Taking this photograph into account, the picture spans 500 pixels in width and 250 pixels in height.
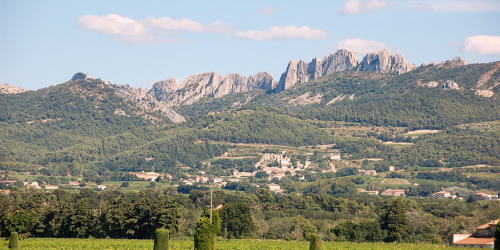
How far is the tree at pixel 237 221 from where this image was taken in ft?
337

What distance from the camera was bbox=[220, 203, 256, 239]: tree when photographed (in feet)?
337

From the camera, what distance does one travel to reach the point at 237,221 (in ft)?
340

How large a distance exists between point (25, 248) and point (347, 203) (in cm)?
9692

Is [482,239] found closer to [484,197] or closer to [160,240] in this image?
[160,240]

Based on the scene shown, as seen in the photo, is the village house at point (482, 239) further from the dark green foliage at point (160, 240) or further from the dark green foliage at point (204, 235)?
the dark green foliage at point (160, 240)

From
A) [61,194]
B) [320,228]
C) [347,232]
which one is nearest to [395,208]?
[347,232]

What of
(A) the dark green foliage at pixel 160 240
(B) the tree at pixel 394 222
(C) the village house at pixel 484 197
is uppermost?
(A) the dark green foliage at pixel 160 240

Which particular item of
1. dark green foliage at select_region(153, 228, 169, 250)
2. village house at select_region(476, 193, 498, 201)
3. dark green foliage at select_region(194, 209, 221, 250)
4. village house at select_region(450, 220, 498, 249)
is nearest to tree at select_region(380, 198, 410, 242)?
village house at select_region(450, 220, 498, 249)

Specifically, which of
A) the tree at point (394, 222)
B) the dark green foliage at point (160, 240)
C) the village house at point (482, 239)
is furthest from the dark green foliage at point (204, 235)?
the tree at point (394, 222)

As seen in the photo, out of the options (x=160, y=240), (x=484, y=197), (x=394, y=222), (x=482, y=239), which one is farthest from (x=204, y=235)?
(x=484, y=197)

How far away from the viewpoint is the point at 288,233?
109938 millimetres

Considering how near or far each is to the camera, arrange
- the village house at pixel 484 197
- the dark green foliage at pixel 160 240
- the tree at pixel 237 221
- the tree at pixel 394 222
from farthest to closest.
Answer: the village house at pixel 484 197 → the tree at pixel 237 221 → the tree at pixel 394 222 → the dark green foliage at pixel 160 240

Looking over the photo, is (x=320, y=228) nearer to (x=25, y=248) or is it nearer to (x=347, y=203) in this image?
(x=347, y=203)

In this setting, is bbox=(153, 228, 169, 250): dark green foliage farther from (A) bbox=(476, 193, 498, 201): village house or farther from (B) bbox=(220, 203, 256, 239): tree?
(A) bbox=(476, 193, 498, 201): village house
